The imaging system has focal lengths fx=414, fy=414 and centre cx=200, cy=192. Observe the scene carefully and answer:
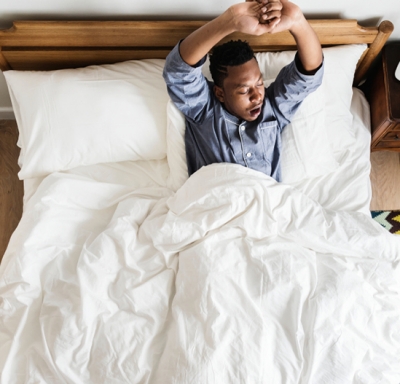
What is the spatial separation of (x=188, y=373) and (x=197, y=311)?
0.15 meters

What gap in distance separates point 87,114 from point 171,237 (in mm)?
496

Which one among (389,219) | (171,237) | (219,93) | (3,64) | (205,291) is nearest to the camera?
(205,291)

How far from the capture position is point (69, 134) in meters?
1.33

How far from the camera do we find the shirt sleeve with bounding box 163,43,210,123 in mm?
1176

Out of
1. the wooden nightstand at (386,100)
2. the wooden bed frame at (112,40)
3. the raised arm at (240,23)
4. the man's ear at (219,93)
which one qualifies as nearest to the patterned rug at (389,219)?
the wooden nightstand at (386,100)

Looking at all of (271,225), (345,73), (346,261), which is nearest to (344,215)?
(346,261)

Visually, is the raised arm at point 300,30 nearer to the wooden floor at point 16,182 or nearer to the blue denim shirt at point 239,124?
the blue denim shirt at point 239,124

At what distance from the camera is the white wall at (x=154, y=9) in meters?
1.26

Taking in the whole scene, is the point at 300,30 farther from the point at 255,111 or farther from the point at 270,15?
the point at 255,111

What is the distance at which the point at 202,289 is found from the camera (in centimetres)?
106

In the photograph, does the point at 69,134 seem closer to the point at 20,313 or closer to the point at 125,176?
the point at 125,176

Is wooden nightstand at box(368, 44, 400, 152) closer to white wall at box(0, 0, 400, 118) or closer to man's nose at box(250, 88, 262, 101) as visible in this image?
white wall at box(0, 0, 400, 118)

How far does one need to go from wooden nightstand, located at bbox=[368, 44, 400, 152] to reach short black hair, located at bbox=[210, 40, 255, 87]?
55 centimetres

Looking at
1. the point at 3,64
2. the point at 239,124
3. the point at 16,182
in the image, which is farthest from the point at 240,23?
the point at 16,182
